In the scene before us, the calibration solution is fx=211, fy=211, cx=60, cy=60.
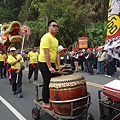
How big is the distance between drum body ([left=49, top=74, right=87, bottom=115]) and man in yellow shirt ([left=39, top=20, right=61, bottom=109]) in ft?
1.36

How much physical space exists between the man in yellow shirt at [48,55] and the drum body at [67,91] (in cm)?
41

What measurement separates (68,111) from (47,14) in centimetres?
2270

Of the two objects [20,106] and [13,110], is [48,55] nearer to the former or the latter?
[13,110]

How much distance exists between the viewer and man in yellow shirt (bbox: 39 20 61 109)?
3.90 m

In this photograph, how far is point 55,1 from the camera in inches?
1015

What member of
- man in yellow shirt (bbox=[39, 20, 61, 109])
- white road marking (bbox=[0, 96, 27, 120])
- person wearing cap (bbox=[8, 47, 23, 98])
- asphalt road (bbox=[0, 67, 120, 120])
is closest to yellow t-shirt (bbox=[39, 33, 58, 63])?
man in yellow shirt (bbox=[39, 20, 61, 109])

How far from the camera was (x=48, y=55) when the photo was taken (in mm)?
3900

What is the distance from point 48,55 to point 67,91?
83 centimetres

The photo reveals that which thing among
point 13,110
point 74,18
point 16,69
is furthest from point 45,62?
point 74,18

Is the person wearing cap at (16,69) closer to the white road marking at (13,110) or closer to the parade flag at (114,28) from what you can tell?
the white road marking at (13,110)

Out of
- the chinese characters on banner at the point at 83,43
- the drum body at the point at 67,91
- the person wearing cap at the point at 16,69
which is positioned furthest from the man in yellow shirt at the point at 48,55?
the chinese characters on banner at the point at 83,43

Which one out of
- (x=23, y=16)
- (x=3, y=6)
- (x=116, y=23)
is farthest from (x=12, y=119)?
(x=3, y=6)

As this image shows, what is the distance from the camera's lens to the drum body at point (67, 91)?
11.3ft

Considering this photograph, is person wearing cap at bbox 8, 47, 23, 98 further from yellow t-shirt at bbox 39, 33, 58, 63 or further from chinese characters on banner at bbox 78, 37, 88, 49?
chinese characters on banner at bbox 78, 37, 88, 49
